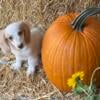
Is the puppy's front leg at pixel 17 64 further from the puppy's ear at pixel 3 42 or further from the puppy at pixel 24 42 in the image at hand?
the puppy's ear at pixel 3 42

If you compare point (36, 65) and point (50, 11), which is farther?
point (50, 11)

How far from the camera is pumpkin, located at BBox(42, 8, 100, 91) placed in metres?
2.42

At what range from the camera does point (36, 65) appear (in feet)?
9.27

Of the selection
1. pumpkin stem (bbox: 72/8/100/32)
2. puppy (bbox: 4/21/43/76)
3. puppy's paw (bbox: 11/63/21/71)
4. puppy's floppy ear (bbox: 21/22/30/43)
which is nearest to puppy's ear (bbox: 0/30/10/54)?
puppy (bbox: 4/21/43/76)

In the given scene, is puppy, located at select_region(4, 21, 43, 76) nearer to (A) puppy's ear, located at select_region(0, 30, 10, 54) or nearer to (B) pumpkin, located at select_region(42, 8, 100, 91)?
(A) puppy's ear, located at select_region(0, 30, 10, 54)

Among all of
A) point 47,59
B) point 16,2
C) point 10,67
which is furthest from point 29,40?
point 16,2

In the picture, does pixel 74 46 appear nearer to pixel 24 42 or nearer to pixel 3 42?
pixel 24 42

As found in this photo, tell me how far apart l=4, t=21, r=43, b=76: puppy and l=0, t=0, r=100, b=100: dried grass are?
0.27 feet

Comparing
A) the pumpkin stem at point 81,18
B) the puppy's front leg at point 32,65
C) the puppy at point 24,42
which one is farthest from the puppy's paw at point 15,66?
the pumpkin stem at point 81,18

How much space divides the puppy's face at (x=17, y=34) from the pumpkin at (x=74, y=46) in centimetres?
17

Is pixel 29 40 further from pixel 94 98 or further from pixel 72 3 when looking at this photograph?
pixel 94 98

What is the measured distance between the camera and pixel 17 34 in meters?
2.50

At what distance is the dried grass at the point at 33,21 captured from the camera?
2.74 m

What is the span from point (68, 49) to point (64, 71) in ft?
0.51
